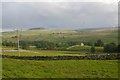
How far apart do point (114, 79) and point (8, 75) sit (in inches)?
399

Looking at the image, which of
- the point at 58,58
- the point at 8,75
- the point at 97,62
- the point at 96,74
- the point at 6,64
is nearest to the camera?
the point at 8,75

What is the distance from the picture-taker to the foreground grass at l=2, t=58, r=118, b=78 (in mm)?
28500

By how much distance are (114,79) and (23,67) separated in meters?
9.50

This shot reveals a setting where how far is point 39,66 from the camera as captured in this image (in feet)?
105

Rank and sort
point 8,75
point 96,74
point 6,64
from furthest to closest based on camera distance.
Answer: point 6,64
point 96,74
point 8,75

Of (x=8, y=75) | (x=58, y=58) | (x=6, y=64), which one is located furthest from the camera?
(x=58, y=58)

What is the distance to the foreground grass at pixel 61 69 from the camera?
2850 cm

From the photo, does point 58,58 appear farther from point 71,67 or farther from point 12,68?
point 12,68

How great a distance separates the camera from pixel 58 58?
1512 inches

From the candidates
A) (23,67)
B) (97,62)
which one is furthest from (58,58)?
(23,67)

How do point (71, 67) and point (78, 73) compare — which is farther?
point (71, 67)

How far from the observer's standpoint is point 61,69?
3117cm

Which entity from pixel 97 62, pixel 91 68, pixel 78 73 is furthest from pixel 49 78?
pixel 97 62

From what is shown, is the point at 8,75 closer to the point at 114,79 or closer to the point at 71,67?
the point at 71,67
